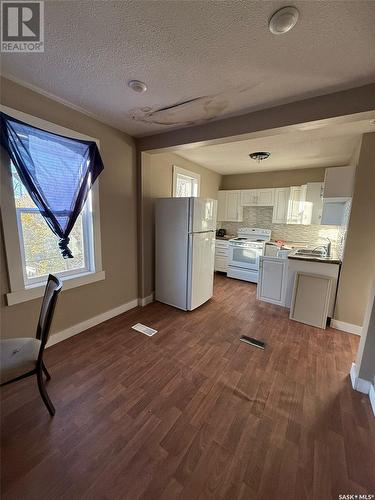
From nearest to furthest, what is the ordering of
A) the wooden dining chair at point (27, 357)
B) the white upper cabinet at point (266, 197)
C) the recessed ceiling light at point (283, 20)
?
the recessed ceiling light at point (283, 20) < the wooden dining chair at point (27, 357) < the white upper cabinet at point (266, 197)

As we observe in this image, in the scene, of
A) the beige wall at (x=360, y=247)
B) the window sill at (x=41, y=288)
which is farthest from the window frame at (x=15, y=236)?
the beige wall at (x=360, y=247)

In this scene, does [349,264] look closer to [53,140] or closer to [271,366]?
[271,366]

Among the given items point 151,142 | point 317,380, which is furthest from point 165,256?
point 317,380

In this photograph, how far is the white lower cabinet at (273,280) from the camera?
319 centimetres

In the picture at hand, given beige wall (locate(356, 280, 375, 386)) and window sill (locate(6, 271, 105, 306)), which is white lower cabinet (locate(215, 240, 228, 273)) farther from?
beige wall (locate(356, 280, 375, 386))

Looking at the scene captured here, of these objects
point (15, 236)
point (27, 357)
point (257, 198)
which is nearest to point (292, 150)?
point (257, 198)

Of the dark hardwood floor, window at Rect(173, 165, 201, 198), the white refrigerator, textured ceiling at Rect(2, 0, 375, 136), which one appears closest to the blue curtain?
textured ceiling at Rect(2, 0, 375, 136)

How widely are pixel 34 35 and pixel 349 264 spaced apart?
12.1 ft

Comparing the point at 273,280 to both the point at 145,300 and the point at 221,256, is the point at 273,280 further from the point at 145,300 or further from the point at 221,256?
the point at 145,300

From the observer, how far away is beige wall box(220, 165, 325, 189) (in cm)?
427

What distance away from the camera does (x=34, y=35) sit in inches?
50.4

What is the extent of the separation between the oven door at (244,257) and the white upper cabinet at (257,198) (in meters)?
1.15

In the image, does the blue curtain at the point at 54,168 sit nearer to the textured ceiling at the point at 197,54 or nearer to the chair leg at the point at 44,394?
the textured ceiling at the point at 197,54

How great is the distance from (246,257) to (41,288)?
3634mm
